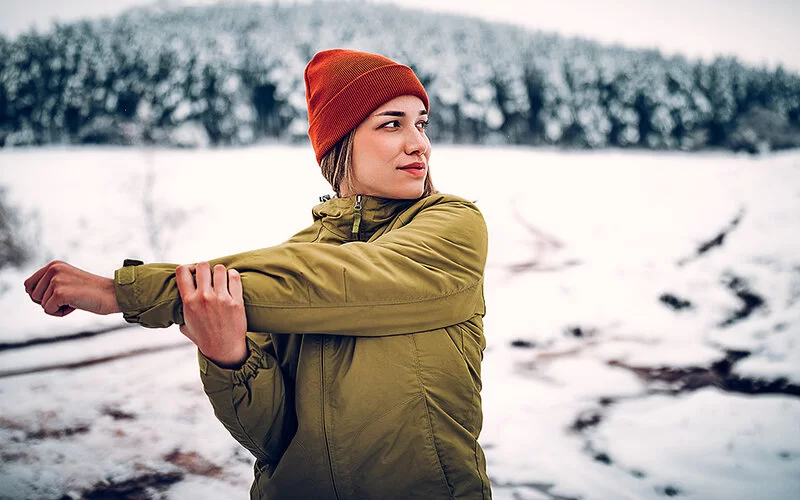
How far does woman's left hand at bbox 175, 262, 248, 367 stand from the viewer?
909 millimetres

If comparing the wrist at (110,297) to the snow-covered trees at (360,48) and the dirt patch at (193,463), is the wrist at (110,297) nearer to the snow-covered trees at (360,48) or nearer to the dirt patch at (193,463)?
the dirt patch at (193,463)

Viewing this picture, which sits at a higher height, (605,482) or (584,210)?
(584,210)

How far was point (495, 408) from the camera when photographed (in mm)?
3201

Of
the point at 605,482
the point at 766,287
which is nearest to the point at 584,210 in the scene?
the point at 766,287

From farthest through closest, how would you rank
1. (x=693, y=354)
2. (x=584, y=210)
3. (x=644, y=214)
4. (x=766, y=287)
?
(x=584, y=210) → (x=644, y=214) → (x=766, y=287) → (x=693, y=354)

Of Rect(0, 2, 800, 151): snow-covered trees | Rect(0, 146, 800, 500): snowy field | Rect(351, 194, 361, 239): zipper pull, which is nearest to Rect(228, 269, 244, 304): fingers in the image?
Rect(351, 194, 361, 239): zipper pull

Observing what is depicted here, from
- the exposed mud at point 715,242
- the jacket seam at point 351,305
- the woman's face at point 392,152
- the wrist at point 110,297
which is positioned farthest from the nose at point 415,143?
the exposed mud at point 715,242

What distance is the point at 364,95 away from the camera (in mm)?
1436

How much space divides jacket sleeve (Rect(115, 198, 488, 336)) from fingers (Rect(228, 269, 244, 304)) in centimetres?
2

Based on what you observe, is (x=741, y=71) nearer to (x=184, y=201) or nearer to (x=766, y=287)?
(x=766, y=287)

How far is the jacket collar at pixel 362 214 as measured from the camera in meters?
1.39

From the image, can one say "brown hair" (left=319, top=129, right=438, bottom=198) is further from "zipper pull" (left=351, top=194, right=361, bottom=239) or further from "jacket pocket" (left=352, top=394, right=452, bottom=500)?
"jacket pocket" (left=352, top=394, right=452, bottom=500)

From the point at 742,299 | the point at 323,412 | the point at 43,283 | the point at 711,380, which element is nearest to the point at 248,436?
the point at 323,412

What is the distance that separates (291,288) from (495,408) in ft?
8.45
